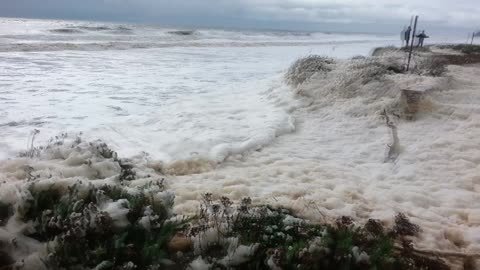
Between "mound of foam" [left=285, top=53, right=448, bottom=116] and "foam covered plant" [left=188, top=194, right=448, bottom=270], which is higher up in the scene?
"mound of foam" [left=285, top=53, right=448, bottom=116]

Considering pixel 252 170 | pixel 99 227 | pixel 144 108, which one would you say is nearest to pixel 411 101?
pixel 252 170

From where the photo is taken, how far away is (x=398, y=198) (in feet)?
17.2

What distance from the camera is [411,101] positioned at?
8.88 metres

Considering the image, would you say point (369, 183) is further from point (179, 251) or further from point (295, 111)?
point (295, 111)

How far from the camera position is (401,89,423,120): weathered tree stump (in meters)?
8.61

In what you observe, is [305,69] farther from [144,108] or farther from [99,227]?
[99,227]

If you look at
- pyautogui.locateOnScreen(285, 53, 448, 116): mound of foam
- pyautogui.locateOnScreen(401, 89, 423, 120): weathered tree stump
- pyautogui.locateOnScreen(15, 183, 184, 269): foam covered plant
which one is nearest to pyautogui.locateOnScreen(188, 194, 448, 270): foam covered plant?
pyautogui.locateOnScreen(15, 183, 184, 269): foam covered plant

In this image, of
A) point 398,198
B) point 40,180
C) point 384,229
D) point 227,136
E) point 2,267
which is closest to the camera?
point 2,267

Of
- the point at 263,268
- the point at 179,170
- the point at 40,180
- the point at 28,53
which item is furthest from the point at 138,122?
the point at 28,53

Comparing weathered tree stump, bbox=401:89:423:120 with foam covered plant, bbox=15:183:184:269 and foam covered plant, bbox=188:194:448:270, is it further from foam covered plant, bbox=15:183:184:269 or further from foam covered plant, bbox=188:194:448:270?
foam covered plant, bbox=15:183:184:269

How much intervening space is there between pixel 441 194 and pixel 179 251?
3537 millimetres

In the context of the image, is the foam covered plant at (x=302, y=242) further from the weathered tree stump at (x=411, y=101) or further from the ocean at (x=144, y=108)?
the weathered tree stump at (x=411, y=101)

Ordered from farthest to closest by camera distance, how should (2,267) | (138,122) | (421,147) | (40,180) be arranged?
(138,122) → (421,147) → (40,180) → (2,267)

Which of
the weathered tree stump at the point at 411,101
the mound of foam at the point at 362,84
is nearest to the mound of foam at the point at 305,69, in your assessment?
the mound of foam at the point at 362,84
